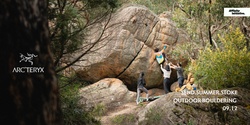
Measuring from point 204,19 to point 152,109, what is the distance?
791cm

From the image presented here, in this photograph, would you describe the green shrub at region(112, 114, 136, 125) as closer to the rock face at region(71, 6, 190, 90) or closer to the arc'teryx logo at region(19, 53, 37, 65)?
the rock face at region(71, 6, 190, 90)

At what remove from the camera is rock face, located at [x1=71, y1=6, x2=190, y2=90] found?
18.0 metres

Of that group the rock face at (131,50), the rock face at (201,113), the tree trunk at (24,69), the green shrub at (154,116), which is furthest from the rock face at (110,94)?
the tree trunk at (24,69)

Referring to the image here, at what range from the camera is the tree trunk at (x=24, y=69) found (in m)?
1.56

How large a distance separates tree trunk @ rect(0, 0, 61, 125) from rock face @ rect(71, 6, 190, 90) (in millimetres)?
15807

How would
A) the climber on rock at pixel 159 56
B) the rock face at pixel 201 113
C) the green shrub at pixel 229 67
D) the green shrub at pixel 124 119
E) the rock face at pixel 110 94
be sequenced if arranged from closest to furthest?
the rock face at pixel 201 113
the green shrub at pixel 229 67
the green shrub at pixel 124 119
the rock face at pixel 110 94
the climber on rock at pixel 159 56

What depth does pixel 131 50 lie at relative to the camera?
60.1 feet

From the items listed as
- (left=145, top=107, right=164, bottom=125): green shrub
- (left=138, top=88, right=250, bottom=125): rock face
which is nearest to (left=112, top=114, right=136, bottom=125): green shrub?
(left=145, top=107, right=164, bottom=125): green shrub

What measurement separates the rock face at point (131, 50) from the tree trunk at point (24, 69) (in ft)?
51.9

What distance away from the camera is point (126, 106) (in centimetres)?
1568

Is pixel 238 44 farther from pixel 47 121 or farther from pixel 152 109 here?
pixel 47 121

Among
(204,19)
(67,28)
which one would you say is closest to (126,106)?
(204,19)

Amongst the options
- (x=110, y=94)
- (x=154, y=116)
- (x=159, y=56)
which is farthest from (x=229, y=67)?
(x=159, y=56)

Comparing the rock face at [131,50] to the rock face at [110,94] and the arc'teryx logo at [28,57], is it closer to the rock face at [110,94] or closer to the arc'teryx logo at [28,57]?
the rock face at [110,94]
